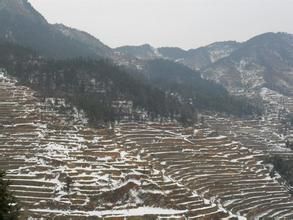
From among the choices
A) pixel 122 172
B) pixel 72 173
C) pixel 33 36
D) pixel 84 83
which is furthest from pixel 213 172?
pixel 33 36

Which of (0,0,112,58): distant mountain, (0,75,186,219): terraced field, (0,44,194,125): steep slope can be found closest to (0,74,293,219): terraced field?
(0,75,186,219): terraced field

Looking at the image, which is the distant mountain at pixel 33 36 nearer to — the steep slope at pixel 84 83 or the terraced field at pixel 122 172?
the steep slope at pixel 84 83

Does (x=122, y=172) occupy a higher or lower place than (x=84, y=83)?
lower

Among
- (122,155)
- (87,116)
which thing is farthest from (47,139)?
(87,116)

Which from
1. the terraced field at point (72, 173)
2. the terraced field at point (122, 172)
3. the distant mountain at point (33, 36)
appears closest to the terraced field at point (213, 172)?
the terraced field at point (122, 172)

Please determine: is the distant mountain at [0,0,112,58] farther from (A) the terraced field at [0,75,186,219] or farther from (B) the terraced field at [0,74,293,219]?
(A) the terraced field at [0,75,186,219]

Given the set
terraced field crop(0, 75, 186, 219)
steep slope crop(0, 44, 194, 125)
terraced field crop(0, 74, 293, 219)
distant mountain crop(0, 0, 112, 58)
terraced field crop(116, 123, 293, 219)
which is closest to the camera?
terraced field crop(0, 75, 186, 219)

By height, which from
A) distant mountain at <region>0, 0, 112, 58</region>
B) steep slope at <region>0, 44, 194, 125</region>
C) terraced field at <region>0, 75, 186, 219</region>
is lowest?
terraced field at <region>0, 75, 186, 219</region>

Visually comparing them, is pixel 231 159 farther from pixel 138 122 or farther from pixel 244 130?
pixel 244 130

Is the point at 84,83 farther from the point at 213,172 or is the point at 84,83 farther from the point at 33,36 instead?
the point at 33,36

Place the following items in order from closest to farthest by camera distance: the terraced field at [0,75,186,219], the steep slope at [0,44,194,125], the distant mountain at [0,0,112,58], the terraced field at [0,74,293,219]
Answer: the terraced field at [0,75,186,219], the terraced field at [0,74,293,219], the steep slope at [0,44,194,125], the distant mountain at [0,0,112,58]

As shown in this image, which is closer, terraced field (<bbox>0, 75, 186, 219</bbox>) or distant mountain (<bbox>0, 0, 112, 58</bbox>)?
terraced field (<bbox>0, 75, 186, 219</bbox>)
